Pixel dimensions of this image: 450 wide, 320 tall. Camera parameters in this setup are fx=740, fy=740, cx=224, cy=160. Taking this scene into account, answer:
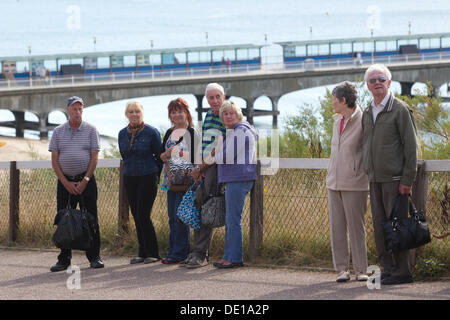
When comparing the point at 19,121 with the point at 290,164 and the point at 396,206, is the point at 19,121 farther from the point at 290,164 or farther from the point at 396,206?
the point at 396,206

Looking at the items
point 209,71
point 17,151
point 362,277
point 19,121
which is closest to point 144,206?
point 362,277

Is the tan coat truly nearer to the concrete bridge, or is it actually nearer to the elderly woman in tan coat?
the elderly woman in tan coat

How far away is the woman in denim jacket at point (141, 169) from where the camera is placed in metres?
6.93

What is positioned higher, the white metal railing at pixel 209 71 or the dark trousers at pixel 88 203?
the white metal railing at pixel 209 71

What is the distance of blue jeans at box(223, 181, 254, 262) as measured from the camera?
641 centimetres

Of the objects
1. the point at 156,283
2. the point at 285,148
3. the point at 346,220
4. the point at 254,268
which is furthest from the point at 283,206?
the point at 285,148

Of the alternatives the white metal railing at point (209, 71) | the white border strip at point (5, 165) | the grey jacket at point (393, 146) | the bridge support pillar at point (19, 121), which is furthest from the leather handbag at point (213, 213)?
the bridge support pillar at point (19, 121)

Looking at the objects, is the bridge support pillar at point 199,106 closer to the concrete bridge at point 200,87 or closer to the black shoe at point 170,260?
the concrete bridge at point 200,87

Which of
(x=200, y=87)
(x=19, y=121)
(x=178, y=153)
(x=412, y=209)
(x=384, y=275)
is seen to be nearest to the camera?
(x=412, y=209)

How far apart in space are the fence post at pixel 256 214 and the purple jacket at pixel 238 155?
1.41 ft

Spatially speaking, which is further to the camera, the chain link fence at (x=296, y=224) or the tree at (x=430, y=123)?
the tree at (x=430, y=123)

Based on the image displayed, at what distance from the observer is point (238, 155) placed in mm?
6375

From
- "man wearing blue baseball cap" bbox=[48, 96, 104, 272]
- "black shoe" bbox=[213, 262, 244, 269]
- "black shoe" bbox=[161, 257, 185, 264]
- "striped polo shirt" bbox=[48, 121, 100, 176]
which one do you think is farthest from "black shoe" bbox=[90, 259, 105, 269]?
"black shoe" bbox=[213, 262, 244, 269]

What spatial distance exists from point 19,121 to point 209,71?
13.3 m
